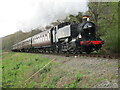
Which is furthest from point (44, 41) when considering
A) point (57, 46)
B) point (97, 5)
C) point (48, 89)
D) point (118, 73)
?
point (118, 73)

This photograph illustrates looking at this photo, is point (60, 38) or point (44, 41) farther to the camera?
point (44, 41)

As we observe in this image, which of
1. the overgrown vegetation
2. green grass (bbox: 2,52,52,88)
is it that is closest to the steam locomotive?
the overgrown vegetation

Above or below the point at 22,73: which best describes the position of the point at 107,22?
above

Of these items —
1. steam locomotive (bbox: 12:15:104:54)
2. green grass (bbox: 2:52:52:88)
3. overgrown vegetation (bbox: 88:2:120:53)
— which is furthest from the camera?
overgrown vegetation (bbox: 88:2:120:53)

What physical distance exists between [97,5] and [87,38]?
1012cm

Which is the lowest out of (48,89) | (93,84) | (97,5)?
(48,89)

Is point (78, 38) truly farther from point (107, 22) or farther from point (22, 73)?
point (107, 22)

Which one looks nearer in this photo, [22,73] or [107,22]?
[22,73]

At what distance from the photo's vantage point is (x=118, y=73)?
6555 millimetres

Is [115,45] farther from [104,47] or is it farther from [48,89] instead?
[48,89]

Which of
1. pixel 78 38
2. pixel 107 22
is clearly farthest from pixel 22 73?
pixel 107 22

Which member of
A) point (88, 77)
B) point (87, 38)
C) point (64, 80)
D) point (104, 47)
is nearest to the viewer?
point (88, 77)

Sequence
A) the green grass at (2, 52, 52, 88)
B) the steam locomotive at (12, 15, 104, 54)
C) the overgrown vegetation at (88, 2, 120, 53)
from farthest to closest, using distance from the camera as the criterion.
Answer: the overgrown vegetation at (88, 2, 120, 53), the steam locomotive at (12, 15, 104, 54), the green grass at (2, 52, 52, 88)

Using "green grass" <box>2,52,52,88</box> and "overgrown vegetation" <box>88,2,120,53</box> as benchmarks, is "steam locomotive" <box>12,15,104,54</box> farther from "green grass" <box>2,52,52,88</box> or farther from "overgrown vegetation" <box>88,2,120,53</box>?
"green grass" <box>2,52,52,88</box>
